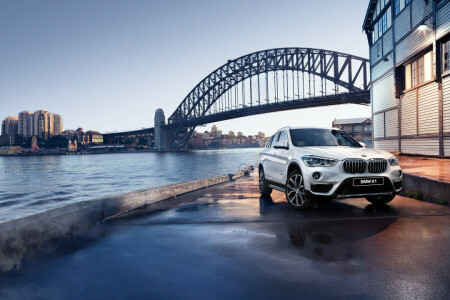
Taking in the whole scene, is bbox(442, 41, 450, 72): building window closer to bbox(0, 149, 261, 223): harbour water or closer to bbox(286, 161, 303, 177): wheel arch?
bbox(286, 161, 303, 177): wheel arch

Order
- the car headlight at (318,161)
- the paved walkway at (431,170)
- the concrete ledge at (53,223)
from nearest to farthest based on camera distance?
the concrete ledge at (53,223) < the car headlight at (318,161) < the paved walkway at (431,170)

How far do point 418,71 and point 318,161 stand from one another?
1452 cm

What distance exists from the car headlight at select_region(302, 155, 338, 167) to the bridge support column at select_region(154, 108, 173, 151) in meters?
105

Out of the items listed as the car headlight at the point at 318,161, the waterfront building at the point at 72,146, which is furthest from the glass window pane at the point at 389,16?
the waterfront building at the point at 72,146

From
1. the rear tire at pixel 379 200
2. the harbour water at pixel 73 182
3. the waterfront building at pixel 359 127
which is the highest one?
the waterfront building at pixel 359 127

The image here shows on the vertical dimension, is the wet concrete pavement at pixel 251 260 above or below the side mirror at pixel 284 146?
below

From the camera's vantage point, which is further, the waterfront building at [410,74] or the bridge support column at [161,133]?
the bridge support column at [161,133]

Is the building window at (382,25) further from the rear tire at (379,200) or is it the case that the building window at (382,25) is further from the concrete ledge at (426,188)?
the rear tire at (379,200)

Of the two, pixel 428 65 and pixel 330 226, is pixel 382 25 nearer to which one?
pixel 428 65

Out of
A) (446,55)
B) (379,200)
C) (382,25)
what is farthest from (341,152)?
(382,25)

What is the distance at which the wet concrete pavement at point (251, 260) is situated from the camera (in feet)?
10.7

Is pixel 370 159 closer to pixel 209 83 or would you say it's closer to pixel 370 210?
pixel 370 210

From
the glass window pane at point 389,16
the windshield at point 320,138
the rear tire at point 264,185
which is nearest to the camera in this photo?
the windshield at point 320,138

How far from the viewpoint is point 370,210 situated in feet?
24.3
